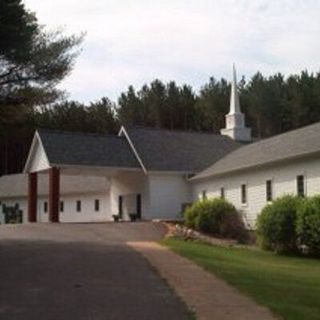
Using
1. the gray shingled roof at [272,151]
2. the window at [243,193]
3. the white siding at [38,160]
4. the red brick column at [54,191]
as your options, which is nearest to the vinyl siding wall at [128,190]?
the gray shingled roof at [272,151]

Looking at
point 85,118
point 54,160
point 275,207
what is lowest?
point 275,207

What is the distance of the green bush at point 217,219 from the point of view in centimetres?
4047

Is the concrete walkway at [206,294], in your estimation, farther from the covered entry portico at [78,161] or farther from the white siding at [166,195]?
the white siding at [166,195]

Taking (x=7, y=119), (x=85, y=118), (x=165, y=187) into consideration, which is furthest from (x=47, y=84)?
(x=85, y=118)

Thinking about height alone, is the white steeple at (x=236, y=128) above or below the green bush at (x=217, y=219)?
above

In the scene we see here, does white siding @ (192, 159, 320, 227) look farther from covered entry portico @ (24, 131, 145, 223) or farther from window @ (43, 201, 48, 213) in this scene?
window @ (43, 201, 48, 213)

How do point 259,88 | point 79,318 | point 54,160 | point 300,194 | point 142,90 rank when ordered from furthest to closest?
point 142,90 → point 259,88 → point 54,160 → point 300,194 → point 79,318

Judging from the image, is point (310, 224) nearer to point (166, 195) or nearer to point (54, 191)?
point (166, 195)

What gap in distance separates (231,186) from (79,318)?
3091cm

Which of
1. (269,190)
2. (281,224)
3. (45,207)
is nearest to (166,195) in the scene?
(269,190)

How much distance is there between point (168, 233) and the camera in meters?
38.3

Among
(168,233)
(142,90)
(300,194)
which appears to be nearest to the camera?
(300,194)

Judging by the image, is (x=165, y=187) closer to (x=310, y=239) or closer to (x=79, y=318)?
(x=310, y=239)

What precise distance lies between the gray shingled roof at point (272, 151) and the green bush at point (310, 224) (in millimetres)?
3794
